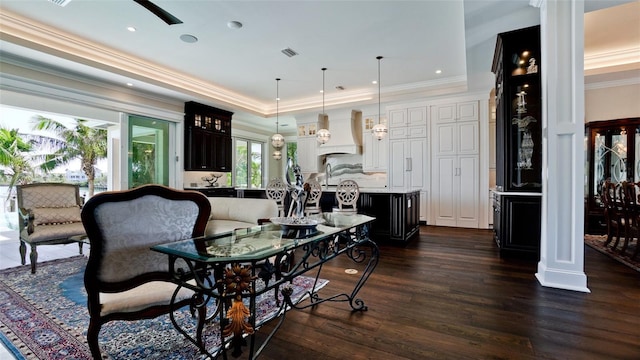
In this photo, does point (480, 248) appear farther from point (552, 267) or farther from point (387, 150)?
point (387, 150)

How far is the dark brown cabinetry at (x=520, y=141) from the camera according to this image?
12.2ft

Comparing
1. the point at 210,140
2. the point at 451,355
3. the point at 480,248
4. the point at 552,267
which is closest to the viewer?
the point at 451,355

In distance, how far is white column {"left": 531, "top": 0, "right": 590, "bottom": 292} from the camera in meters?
2.75

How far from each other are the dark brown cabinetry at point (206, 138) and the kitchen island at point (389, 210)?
3312 millimetres

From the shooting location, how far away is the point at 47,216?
145 inches

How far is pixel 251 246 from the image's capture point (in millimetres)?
1548

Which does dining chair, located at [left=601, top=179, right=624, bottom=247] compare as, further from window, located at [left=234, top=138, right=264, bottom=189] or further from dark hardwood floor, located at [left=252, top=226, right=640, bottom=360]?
window, located at [left=234, top=138, right=264, bottom=189]

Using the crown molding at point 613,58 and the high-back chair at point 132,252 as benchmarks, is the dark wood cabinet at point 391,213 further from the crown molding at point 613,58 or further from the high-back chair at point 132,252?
the crown molding at point 613,58

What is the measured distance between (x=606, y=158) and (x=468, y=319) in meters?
5.27

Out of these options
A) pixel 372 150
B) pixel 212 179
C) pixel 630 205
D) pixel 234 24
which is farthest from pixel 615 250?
pixel 212 179

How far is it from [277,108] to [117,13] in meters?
4.78

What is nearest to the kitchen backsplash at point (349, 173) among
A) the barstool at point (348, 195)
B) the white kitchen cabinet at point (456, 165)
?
the white kitchen cabinet at point (456, 165)

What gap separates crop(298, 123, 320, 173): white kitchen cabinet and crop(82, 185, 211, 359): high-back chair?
6594 millimetres

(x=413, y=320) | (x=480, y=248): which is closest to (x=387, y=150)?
(x=480, y=248)
